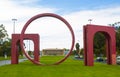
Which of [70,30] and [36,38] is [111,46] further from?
[36,38]

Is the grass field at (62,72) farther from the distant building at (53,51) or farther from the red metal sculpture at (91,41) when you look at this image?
the distant building at (53,51)

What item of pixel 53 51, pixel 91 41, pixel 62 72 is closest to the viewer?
pixel 62 72

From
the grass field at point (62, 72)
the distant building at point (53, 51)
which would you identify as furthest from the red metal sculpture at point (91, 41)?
the distant building at point (53, 51)

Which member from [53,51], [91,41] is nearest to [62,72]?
[91,41]

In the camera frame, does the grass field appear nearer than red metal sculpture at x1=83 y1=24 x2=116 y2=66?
Yes

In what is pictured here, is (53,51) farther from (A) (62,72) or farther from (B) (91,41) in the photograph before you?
(A) (62,72)

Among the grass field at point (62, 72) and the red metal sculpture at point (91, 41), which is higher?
the red metal sculpture at point (91, 41)

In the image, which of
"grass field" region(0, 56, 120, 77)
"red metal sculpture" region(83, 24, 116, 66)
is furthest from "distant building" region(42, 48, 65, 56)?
"grass field" region(0, 56, 120, 77)

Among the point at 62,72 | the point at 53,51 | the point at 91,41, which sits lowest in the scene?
the point at 62,72

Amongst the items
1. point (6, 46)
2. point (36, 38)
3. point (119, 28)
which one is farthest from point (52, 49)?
point (36, 38)

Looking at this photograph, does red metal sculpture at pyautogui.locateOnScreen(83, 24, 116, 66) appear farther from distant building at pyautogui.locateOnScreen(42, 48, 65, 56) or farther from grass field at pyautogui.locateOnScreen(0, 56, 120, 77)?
distant building at pyautogui.locateOnScreen(42, 48, 65, 56)

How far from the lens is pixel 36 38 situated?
147 feet

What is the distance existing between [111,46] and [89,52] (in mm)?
3785

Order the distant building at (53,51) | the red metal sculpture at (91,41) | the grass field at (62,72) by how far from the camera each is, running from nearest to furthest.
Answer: the grass field at (62,72) < the red metal sculpture at (91,41) < the distant building at (53,51)
